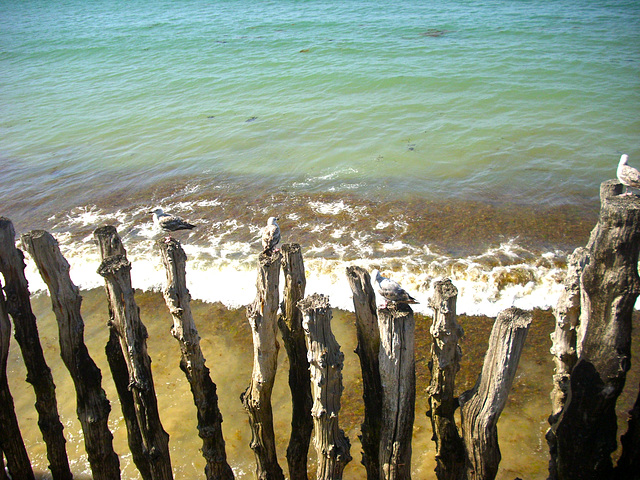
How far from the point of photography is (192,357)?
407cm

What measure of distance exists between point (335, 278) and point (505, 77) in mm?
14061

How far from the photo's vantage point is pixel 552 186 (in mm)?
10953

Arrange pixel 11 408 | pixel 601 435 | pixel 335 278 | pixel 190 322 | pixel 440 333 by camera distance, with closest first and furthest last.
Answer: pixel 601 435
pixel 440 333
pixel 190 322
pixel 11 408
pixel 335 278

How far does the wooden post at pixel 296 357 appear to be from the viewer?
3.97 m

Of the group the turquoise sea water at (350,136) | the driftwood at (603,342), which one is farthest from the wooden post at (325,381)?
the turquoise sea water at (350,136)

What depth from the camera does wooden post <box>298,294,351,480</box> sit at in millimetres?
3473

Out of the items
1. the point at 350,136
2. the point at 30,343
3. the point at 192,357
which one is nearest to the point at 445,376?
the point at 192,357

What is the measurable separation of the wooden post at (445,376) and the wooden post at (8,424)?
11.4 ft

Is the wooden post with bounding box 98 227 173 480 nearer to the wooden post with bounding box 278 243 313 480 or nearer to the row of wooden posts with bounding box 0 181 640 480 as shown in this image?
the row of wooden posts with bounding box 0 181 640 480

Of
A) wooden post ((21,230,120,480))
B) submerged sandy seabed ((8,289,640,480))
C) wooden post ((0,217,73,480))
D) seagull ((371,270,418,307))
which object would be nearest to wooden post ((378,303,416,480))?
seagull ((371,270,418,307))

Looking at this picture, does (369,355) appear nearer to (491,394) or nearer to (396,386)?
(396,386)

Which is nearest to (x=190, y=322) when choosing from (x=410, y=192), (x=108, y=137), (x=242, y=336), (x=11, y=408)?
(x=11, y=408)

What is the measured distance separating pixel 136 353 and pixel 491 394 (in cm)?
271

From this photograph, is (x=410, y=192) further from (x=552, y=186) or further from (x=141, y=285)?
(x=141, y=285)
